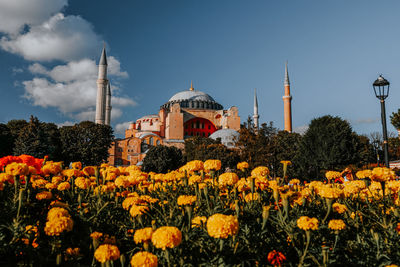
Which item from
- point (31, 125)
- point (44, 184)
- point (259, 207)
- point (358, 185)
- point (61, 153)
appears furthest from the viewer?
point (61, 153)

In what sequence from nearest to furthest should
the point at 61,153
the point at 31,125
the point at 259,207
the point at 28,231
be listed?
the point at 28,231 < the point at 259,207 < the point at 31,125 < the point at 61,153

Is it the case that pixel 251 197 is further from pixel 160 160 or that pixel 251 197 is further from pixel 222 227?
pixel 160 160

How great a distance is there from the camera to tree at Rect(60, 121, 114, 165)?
27.6m

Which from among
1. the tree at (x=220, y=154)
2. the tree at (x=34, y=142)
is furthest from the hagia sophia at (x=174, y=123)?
the tree at (x=34, y=142)

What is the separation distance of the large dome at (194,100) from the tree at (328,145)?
114ft

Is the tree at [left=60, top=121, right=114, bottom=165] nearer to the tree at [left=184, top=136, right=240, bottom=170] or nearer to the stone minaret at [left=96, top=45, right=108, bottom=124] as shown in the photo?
the stone minaret at [left=96, top=45, right=108, bottom=124]

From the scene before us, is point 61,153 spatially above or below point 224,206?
above

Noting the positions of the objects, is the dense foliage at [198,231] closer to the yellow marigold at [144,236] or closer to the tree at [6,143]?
the yellow marigold at [144,236]

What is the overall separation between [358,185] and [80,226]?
2.92 meters

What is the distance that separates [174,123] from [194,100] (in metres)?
10.7

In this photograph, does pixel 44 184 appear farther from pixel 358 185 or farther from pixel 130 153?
pixel 130 153

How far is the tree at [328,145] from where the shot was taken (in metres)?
18.1

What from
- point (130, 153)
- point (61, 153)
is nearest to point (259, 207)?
point (61, 153)

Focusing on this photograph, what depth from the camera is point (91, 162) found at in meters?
28.0
